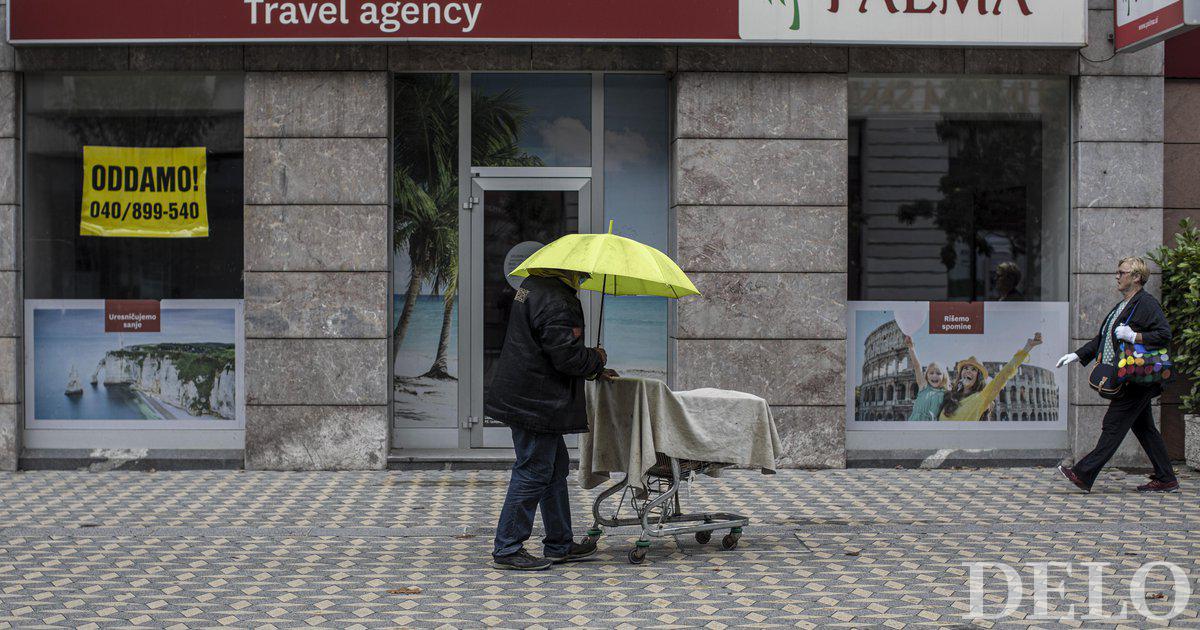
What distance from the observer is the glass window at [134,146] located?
10.7m

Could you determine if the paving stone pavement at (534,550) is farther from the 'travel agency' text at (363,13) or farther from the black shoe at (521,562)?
the 'travel agency' text at (363,13)

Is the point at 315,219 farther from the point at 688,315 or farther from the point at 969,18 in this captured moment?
the point at 969,18

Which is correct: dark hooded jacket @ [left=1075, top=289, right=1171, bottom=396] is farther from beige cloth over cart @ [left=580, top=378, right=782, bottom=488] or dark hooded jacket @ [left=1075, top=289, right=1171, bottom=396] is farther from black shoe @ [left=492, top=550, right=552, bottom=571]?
black shoe @ [left=492, top=550, right=552, bottom=571]

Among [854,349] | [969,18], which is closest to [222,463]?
[854,349]

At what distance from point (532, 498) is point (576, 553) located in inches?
19.2

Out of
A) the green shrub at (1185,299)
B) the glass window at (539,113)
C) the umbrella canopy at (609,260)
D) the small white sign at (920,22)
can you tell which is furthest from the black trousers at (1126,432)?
the glass window at (539,113)

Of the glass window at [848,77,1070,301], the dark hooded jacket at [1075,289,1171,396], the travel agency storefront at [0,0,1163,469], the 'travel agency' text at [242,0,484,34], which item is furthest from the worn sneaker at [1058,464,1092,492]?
the 'travel agency' text at [242,0,484,34]

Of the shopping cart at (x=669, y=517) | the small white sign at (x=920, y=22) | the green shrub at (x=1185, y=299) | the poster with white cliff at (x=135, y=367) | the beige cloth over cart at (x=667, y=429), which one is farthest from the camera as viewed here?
the poster with white cliff at (x=135, y=367)

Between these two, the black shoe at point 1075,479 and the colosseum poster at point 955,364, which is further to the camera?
the colosseum poster at point 955,364

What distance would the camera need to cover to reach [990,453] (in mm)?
10859
